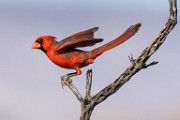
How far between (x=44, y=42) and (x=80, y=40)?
244 millimetres

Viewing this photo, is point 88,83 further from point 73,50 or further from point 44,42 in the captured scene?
point 44,42

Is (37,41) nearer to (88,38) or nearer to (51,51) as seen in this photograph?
(51,51)

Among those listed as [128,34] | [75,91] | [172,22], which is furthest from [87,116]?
[172,22]

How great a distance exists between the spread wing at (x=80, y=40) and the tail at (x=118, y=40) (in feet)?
0.25

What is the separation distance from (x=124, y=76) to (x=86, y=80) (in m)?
0.31

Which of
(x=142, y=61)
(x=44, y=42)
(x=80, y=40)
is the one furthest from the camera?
(x=44, y=42)

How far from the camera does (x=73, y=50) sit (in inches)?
101

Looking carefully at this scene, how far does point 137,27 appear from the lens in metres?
2.37

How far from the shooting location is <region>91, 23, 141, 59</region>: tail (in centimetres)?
237

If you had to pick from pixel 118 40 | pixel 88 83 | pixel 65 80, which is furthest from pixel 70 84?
pixel 118 40

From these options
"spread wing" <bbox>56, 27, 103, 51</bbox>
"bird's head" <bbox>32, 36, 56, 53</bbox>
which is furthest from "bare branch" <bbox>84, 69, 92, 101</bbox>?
"bird's head" <bbox>32, 36, 56, 53</bbox>

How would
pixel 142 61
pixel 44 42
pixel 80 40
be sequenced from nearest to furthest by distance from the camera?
pixel 142 61, pixel 80 40, pixel 44 42

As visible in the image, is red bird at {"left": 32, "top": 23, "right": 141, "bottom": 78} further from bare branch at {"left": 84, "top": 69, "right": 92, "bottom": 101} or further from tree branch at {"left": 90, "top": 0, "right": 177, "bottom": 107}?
tree branch at {"left": 90, "top": 0, "right": 177, "bottom": 107}

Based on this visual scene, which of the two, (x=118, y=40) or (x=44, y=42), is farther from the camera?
(x=44, y=42)
